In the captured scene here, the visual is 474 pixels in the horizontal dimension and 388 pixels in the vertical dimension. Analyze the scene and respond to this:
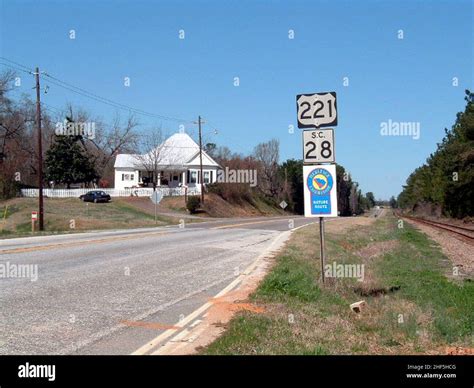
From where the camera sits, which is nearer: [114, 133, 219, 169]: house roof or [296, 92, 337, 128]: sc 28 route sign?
[296, 92, 337, 128]: sc 28 route sign

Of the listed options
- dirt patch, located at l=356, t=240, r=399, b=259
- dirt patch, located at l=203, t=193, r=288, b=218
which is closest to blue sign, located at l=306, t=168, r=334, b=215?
dirt patch, located at l=356, t=240, r=399, b=259

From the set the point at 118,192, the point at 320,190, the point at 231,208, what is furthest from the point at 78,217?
the point at 320,190

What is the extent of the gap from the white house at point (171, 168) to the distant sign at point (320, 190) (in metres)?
66.3

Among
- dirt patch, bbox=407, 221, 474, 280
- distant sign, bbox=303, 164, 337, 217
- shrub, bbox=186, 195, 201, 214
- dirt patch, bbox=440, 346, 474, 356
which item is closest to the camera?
dirt patch, bbox=440, 346, 474, 356

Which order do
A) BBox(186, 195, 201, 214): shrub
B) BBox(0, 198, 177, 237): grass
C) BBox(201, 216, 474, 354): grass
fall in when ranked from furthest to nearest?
BBox(186, 195, 201, 214): shrub
BBox(0, 198, 177, 237): grass
BBox(201, 216, 474, 354): grass

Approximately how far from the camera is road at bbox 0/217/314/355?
7.22 metres

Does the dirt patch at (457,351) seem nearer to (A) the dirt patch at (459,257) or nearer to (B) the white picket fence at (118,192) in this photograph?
(A) the dirt patch at (459,257)

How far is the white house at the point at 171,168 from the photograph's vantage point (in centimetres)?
7831

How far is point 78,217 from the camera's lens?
47.4 meters

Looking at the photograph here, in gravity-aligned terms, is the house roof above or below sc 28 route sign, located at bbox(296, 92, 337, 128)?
above

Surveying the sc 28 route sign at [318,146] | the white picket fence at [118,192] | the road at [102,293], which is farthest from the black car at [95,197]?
the sc 28 route sign at [318,146]

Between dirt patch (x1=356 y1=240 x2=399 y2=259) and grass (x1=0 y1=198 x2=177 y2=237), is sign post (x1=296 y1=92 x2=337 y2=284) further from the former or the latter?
grass (x1=0 y1=198 x2=177 y2=237)
